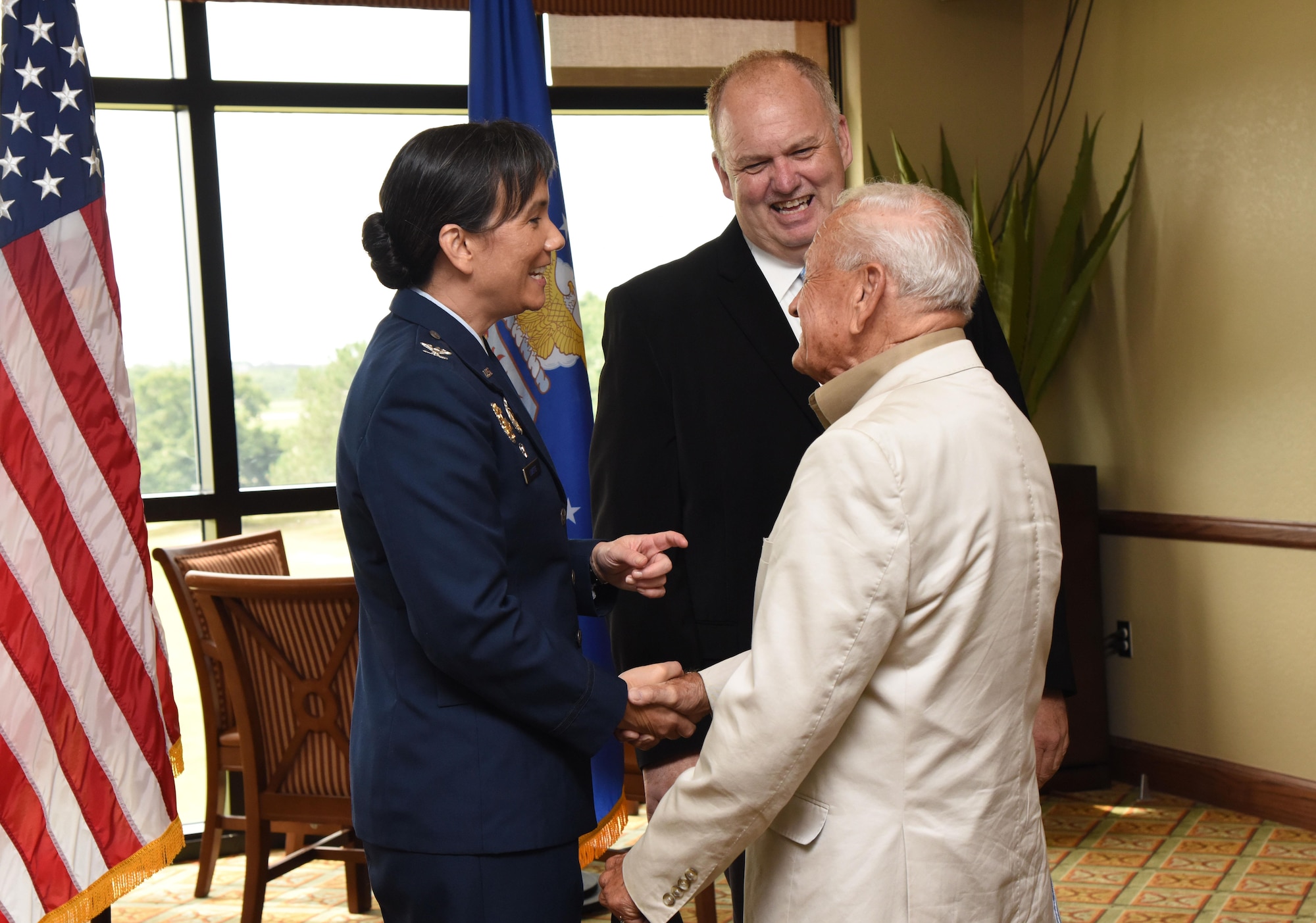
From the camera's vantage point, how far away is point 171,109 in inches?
153

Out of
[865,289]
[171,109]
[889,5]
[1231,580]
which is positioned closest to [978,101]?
[889,5]

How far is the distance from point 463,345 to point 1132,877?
9.19 ft

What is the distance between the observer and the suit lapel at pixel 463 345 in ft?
4.60

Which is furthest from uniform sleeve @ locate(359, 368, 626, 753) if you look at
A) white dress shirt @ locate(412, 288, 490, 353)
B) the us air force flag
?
the us air force flag

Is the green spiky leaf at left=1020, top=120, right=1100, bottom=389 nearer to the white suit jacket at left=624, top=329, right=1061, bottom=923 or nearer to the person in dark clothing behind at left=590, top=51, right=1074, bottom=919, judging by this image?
the person in dark clothing behind at left=590, top=51, right=1074, bottom=919

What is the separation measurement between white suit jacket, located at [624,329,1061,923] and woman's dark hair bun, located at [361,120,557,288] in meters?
0.46

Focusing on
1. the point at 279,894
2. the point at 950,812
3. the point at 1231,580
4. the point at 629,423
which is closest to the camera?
the point at 950,812

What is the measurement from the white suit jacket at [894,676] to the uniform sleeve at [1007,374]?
1.57 ft

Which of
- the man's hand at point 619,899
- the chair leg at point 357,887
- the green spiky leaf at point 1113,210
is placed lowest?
the chair leg at point 357,887

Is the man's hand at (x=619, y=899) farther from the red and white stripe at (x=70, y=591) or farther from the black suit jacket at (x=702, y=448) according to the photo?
the red and white stripe at (x=70, y=591)

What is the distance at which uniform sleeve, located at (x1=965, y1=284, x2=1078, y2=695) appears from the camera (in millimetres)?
1776

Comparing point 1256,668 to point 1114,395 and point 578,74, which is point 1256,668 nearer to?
point 1114,395

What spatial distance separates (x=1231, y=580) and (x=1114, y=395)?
29.4 inches

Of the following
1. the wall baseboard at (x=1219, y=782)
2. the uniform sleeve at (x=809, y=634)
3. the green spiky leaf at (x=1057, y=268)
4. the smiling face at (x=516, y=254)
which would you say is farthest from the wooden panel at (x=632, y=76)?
the uniform sleeve at (x=809, y=634)
